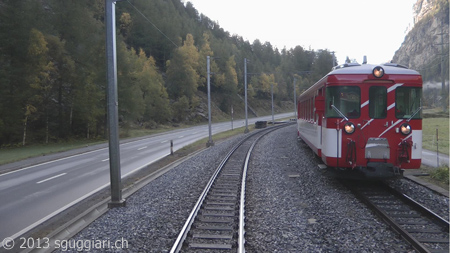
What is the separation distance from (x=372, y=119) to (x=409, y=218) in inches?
116

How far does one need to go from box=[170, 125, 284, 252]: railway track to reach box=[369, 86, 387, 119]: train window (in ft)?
13.1

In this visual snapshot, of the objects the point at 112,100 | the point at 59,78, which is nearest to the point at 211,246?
the point at 112,100

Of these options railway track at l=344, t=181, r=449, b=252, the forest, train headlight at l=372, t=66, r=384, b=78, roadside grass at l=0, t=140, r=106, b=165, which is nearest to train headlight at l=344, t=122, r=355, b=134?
train headlight at l=372, t=66, r=384, b=78

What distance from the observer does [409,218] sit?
22.7 ft

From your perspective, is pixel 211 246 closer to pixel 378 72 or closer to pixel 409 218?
pixel 409 218

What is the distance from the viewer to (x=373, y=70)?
29.8 feet

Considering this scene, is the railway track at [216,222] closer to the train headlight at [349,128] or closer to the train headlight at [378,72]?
the train headlight at [349,128]

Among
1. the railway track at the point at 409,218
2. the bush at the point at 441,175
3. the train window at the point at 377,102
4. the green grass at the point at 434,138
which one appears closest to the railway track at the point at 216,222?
the railway track at the point at 409,218

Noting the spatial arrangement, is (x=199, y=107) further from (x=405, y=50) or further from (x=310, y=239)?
(x=405, y=50)

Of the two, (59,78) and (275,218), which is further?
(59,78)

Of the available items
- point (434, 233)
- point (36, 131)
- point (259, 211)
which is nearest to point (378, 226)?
point (434, 233)

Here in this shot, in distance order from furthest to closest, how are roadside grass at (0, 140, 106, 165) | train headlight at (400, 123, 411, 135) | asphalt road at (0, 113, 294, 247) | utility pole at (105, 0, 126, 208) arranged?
1. roadside grass at (0, 140, 106, 165)
2. train headlight at (400, 123, 411, 135)
3. utility pole at (105, 0, 126, 208)
4. asphalt road at (0, 113, 294, 247)

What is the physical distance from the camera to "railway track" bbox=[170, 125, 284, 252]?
559cm

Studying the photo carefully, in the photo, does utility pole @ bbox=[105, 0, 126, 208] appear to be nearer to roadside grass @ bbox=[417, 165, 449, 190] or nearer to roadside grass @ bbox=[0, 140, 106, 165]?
roadside grass @ bbox=[417, 165, 449, 190]
